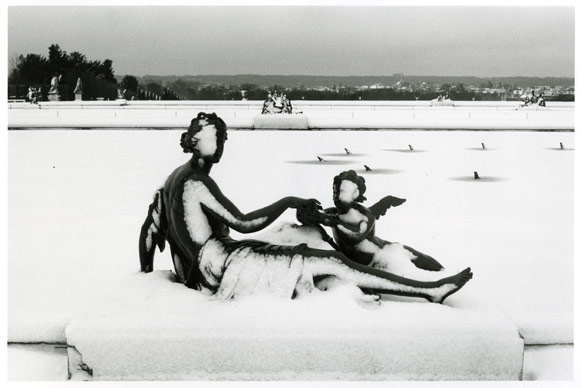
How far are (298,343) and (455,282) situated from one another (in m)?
1.01

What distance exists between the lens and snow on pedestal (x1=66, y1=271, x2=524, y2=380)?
15.4 feet

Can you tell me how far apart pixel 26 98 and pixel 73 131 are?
1036 cm

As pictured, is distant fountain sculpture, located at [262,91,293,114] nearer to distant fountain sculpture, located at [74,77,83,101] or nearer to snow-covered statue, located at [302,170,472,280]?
distant fountain sculpture, located at [74,77,83,101]

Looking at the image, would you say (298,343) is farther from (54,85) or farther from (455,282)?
(54,85)

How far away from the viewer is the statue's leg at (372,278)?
16.3ft

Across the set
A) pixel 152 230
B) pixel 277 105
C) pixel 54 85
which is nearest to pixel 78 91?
pixel 54 85

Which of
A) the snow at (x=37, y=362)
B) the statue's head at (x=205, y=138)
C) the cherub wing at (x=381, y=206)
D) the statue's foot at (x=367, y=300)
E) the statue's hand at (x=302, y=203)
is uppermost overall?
the statue's head at (x=205, y=138)

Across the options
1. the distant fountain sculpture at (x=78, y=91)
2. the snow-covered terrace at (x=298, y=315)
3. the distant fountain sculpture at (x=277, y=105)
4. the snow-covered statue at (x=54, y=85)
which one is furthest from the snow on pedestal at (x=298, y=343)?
the distant fountain sculpture at (x=78, y=91)

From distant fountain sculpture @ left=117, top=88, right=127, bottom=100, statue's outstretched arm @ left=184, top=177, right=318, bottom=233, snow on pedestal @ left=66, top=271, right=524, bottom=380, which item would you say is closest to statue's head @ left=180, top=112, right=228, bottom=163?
statue's outstretched arm @ left=184, top=177, right=318, bottom=233

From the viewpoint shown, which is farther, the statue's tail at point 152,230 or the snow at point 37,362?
the statue's tail at point 152,230

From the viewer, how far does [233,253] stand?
16.4 ft

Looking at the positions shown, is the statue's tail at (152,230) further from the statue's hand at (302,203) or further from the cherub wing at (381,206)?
the cherub wing at (381,206)

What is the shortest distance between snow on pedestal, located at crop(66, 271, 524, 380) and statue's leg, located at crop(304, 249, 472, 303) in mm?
145

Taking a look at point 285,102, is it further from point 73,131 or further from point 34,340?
point 34,340
